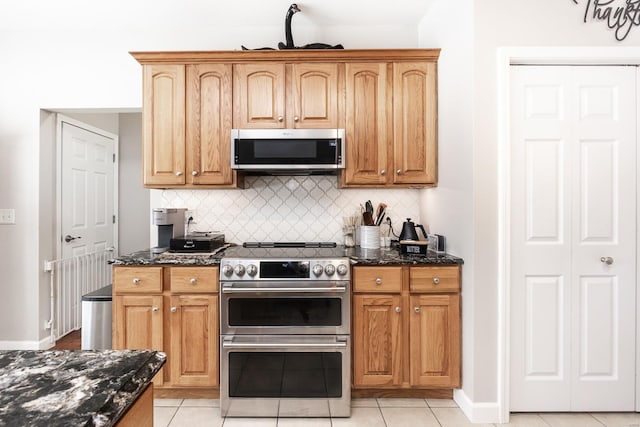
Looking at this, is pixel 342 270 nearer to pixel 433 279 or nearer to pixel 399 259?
pixel 399 259

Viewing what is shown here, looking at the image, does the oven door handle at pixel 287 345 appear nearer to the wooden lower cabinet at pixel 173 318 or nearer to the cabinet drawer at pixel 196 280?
the wooden lower cabinet at pixel 173 318

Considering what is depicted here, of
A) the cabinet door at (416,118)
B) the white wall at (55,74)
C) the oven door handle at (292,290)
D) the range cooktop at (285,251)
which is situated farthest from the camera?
the white wall at (55,74)

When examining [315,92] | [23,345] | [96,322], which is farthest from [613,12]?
[23,345]

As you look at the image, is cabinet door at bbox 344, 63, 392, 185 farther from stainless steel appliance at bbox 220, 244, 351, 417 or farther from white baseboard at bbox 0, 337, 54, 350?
white baseboard at bbox 0, 337, 54, 350

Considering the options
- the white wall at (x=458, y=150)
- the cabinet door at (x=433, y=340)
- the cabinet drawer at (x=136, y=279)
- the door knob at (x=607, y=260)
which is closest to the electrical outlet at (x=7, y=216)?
the cabinet drawer at (x=136, y=279)

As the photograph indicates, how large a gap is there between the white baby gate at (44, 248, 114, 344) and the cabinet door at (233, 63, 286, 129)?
1.90m

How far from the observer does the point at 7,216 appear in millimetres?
3184

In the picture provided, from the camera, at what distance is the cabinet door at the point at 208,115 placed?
8.97ft

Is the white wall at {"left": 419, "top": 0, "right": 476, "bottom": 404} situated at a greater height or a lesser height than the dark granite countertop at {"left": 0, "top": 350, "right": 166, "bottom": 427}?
greater

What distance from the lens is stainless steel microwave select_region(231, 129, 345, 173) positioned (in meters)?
2.63

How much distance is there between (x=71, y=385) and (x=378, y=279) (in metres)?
1.88

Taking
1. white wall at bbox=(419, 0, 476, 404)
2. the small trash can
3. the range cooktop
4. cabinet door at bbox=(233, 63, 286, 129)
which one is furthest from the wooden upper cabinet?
the small trash can

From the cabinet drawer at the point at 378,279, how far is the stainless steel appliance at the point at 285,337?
92 millimetres

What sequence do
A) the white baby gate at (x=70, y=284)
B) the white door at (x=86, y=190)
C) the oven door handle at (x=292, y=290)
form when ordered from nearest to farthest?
the oven door handle at (x=292, y=290) → the white baby gate at (x=70, y=284) → the white door at (x=86, y=190)
